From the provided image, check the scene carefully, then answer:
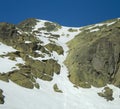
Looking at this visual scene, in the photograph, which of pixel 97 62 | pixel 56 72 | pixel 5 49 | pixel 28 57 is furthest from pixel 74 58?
pixel 5 49

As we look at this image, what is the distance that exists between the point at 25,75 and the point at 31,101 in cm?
975

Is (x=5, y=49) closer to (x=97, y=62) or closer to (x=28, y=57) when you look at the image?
(x=28, y=57)

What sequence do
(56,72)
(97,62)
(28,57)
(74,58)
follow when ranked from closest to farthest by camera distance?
1. (56,72)
2. (28,57)
3. (97,62)
4. (74,58)

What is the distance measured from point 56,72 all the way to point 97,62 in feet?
35.9

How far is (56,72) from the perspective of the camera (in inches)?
2758

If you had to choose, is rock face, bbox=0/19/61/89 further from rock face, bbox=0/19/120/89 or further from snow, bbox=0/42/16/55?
snow, bbox=0/42/16/55

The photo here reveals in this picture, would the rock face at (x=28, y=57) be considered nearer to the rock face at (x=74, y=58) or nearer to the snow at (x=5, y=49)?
the rock face at (x=74, y=58)

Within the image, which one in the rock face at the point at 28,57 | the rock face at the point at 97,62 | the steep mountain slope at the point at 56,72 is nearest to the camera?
the steep mountain slope at the point at 56,72

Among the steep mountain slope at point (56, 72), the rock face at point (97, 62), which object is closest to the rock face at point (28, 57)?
the steep mountain slope at point (56, 72)

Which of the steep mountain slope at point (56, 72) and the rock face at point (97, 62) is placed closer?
the steep mountain slope at point (56, 72)

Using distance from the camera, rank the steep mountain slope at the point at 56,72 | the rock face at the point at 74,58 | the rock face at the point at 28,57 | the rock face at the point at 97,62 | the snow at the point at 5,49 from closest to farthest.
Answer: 1. the steep mountain slope at the point at 56,72
2. the rock face at the point at 28,57
3. the rock face at the point at 74,58
4. the snow at the point at 5,49
5. the rock face at the point at 97,62

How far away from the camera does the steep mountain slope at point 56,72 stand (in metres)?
55.2

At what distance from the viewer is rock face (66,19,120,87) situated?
6962 centimetres

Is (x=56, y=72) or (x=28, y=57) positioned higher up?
(x=28, y=57)
